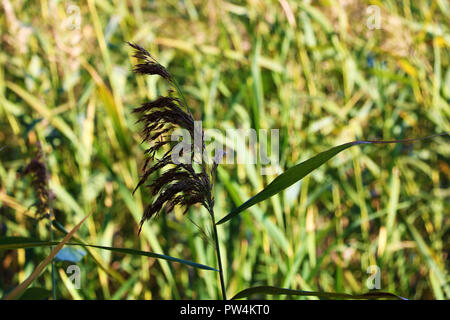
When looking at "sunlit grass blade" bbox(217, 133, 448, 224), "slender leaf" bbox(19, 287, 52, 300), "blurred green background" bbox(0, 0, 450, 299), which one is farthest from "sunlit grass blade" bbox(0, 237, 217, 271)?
"blurred green background" bbox(0, 0, 450, 299)

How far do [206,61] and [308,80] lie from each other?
301 millimetres

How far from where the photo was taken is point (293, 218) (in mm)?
1111

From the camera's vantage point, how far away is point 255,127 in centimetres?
89

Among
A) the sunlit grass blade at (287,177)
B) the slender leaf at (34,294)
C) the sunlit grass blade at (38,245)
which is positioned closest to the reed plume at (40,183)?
the slender leaf at (34,294)

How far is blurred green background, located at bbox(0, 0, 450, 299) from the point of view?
0.98 meters

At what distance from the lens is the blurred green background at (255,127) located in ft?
3.21

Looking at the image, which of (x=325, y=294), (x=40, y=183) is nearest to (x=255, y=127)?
(x=40, y=183)

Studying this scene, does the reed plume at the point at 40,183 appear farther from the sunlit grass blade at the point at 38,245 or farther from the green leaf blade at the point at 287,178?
the green leaf blade at the point at 287,178

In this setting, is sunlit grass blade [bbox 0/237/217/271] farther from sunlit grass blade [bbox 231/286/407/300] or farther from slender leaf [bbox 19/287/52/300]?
slender leaf [bbox 19/287/52/300]

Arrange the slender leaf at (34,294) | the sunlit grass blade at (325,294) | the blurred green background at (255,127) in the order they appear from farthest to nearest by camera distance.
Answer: the blurred green background at (255,127) < the slender leaf at (34,294) < the sunlit grass blade at (325,294)

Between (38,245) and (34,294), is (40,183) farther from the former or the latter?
(38,245)

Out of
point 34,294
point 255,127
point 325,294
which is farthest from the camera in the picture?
point 255,127

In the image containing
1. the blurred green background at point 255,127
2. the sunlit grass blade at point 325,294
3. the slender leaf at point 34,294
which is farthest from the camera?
the blurred green background at point 255,127

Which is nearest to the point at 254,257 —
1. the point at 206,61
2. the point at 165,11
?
the point at 206,61
